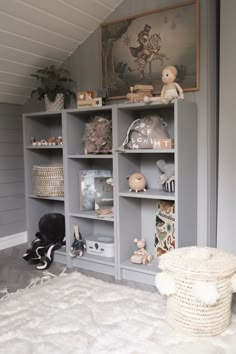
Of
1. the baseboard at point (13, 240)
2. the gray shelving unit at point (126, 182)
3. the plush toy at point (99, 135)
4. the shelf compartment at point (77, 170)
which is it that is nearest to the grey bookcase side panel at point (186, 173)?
the gray shelving unit at point (126, 182)

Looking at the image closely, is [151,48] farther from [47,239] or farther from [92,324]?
[92,324]

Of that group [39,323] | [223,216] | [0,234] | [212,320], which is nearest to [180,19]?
[223,216]

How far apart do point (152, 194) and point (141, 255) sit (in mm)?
453

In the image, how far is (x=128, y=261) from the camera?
2514mm

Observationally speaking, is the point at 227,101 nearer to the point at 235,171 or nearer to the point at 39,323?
the point at 235,171

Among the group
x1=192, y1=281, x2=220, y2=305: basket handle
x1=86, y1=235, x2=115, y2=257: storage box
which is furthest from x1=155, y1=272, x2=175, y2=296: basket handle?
x1=86, y1=235, x2=115, y2=257: storage box

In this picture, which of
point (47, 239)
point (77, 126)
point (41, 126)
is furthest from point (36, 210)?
point (77, 126)

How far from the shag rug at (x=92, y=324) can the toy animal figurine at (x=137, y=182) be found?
0.64 m

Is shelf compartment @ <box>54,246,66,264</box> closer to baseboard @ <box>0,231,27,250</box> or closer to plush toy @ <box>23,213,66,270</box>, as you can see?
plush toy @ <box>23,213,66,270</box>

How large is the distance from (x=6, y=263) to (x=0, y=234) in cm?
44

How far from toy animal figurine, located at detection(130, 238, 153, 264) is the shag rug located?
245mm

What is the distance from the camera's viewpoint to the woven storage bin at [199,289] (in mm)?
1644

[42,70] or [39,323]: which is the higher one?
[42,70]

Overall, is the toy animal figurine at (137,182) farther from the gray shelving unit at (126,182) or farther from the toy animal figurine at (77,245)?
the toy animal figurine at (77,245)
